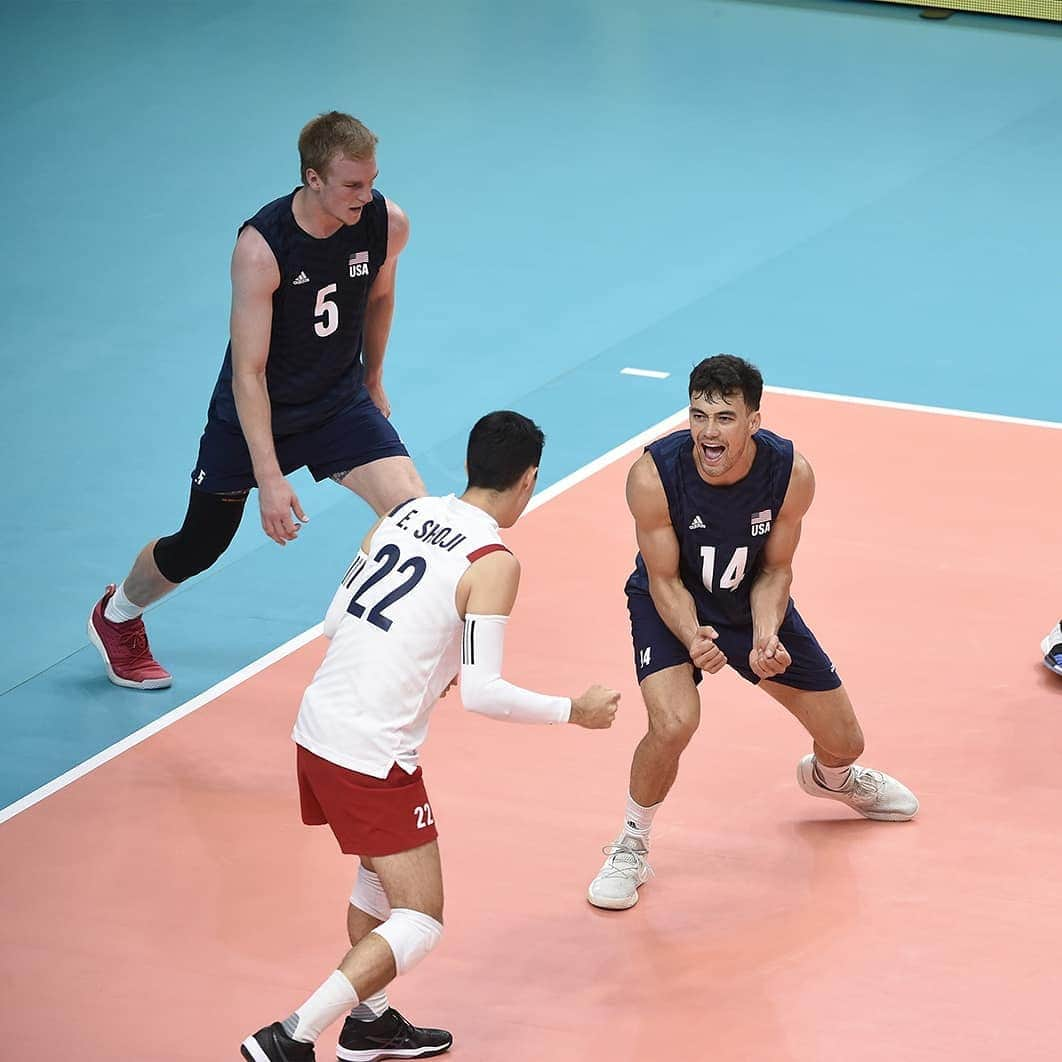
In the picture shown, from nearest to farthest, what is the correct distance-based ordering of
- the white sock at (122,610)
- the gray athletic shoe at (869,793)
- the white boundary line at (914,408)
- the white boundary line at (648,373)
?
the gray athletic shoe at (869,793) → the white sock at (122,610) → the white boundary line at (914,408) → the white boundary line at (648,373)

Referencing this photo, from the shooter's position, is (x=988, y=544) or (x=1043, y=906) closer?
(x=1043, y=906)

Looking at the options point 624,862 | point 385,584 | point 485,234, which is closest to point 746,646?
point 624,862

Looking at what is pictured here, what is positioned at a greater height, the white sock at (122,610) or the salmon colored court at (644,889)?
the white sock at (122,610)

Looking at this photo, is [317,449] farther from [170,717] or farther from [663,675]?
[663,675]

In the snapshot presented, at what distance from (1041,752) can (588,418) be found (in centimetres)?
371

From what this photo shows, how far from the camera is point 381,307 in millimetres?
7430

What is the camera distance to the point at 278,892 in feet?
20.7

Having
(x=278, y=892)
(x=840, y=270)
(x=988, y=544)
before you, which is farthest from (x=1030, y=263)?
(x=278, y=892)

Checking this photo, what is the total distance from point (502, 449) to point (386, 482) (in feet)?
6.60

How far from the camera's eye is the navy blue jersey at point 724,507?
20.2ft

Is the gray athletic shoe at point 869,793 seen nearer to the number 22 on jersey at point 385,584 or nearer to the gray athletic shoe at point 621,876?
the gray athletic shoe at point 621,876

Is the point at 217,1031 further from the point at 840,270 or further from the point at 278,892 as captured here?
the point at 840,270

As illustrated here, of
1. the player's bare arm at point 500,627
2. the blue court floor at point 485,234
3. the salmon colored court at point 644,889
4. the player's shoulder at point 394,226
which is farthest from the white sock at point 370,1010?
the player's shoulder at point 394,226

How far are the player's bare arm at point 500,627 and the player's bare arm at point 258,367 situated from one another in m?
1.87
